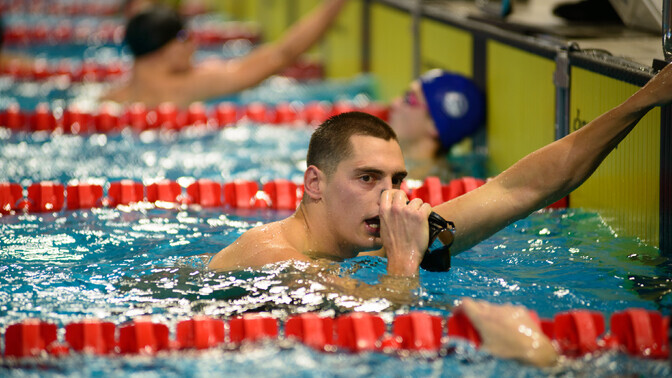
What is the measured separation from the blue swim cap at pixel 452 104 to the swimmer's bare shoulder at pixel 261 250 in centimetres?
217

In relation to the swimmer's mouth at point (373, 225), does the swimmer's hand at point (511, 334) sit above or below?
below

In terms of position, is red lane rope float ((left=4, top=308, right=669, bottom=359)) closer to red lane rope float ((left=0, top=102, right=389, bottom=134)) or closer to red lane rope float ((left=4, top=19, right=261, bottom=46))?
red lane rope float ((left=0, top=102, right=389, bottom=134))

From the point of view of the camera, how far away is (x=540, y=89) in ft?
13.5

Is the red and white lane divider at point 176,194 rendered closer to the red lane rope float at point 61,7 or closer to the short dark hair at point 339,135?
the short dark hair at point 339,135

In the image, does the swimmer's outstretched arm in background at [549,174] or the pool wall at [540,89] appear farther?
the pool wall at [540,89]

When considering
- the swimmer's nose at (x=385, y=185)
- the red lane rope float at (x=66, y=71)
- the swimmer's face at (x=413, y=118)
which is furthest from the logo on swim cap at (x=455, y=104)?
the red lane rope float at (x=66, y=71)

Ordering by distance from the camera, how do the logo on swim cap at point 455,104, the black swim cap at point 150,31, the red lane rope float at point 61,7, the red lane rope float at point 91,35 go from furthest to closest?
the red lane rope float at point 61,7
the red lane rope float at point 91,35
the black swim cap at point 150,31
the logo on swim cap at point 455,104

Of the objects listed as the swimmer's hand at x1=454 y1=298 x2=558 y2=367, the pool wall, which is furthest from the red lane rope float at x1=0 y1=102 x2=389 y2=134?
the swimmer's hand at x1=454 y1=298 x2=558 y2=367

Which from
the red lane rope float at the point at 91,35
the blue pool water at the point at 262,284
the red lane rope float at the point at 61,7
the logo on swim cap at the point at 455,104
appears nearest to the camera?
the blue pool water at the point at 262,284

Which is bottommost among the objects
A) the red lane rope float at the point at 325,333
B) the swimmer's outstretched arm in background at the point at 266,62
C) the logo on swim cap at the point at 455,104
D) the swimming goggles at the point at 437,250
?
the red lane rope float at the point at 325,333

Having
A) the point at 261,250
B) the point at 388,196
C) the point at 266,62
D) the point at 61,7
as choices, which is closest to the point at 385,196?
the point at 388,196

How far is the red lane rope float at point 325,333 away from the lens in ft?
7.57

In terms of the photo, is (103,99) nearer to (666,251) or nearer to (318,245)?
(318,245)

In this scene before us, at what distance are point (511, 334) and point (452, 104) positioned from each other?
9.11 ft
